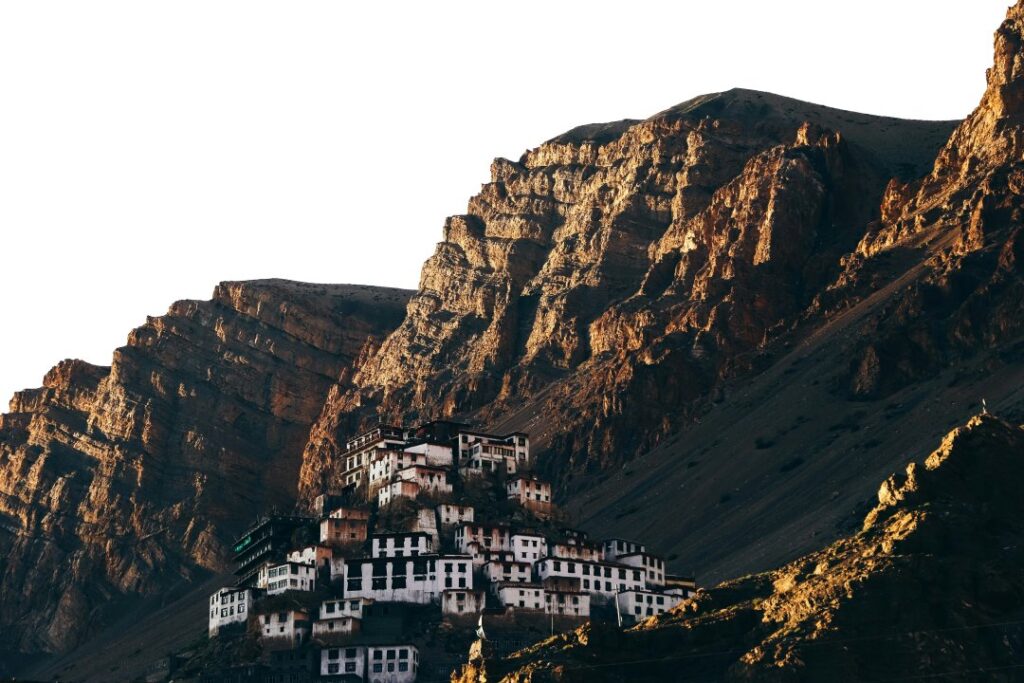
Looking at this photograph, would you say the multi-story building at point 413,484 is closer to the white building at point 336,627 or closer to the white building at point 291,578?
the white building at point 291,578

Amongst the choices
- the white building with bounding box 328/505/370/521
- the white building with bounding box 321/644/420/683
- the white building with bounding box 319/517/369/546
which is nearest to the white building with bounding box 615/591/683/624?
the white building with bounding box 321/644/420/683

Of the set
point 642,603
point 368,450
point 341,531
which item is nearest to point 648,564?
point 642,603

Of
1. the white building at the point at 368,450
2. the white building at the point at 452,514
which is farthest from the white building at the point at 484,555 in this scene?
the white building at the point at 368,450

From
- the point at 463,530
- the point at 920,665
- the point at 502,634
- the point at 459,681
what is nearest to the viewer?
the point at 920,665

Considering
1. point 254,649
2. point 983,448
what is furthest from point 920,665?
point 254,649

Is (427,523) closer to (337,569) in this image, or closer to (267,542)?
(337,569)

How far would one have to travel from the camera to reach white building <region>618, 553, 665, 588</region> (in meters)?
170

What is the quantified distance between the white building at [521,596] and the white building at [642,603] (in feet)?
26.1

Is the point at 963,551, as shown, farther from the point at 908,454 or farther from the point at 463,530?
the point at 908,454

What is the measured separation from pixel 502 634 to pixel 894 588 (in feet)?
167

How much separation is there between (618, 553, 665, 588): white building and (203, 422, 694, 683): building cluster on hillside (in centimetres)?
15

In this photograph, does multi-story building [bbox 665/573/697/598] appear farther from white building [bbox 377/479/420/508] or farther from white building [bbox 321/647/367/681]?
white building [bbox 321/647/367/681]

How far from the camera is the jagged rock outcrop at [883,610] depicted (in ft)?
333

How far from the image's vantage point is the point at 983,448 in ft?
393
